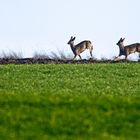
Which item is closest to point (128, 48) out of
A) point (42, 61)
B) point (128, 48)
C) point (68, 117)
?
point (128, 48)

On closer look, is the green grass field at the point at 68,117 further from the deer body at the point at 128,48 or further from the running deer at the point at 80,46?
the running deer at the point at 80,46

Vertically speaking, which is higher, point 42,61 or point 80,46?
point 80,46

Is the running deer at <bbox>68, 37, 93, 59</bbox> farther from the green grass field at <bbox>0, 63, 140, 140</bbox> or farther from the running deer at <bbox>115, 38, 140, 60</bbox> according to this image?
the green grass field at <bbox>0, 63, 140, 140</bbox>

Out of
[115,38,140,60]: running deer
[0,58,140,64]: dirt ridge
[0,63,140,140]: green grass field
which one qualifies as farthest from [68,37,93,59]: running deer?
[0,63,140,140]: green grass field

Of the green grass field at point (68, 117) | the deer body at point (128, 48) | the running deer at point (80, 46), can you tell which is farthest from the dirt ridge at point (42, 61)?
the green grass field at point (68, 117)

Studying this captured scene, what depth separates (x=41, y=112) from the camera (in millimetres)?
15102

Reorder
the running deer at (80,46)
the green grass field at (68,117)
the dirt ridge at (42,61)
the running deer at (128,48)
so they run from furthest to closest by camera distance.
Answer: the running deer at (80,46), the running deer at (128,48), the dirt ridge at (42,61), the green grass field at (68,117)

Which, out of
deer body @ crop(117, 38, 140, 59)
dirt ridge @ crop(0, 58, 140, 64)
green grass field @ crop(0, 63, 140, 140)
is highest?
deer body @ crop(117, 38, 140, 59)

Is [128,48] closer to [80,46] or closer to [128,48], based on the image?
[128,48]

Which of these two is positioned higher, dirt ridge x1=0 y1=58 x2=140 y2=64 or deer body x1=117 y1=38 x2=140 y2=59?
deer body x1=117 y1=38 x2=140 y2=59

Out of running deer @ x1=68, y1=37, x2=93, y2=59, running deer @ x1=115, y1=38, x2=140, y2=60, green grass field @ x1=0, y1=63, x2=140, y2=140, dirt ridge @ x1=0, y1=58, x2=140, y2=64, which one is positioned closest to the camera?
green grass field @ x1=0, y1=63, x2=140, y2=140

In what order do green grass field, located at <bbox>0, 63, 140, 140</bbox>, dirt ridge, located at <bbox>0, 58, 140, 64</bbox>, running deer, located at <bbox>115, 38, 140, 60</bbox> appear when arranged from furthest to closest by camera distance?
running deer, located at <bbox>115, 38, 140, 60</bbox> < dirt ridge, located at <bbox>0, 58, 140, 64</bbox> < green grass field, located at <bbox>0, 63, 140, 140</bbox>

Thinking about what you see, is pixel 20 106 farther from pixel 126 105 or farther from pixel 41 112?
pixel 126 105

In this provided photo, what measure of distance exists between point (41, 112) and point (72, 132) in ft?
4.23
